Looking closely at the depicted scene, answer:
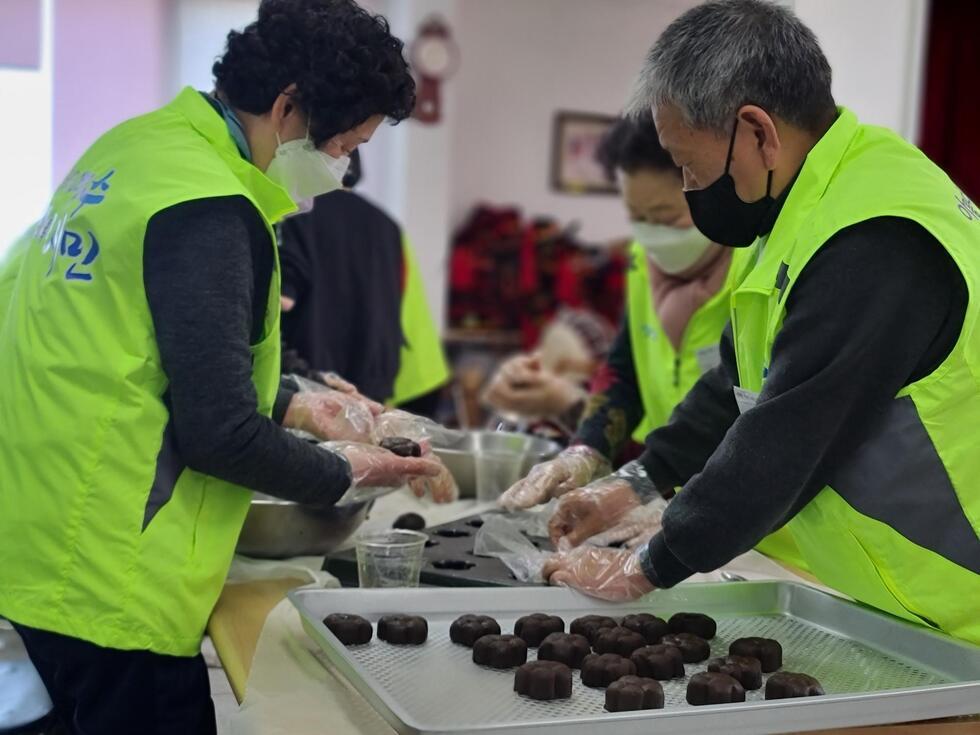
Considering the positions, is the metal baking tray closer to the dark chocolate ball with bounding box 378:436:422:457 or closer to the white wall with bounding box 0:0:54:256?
the dark chocolate ball with bounding box 378:436:422:457

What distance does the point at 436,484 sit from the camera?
6.12 ft

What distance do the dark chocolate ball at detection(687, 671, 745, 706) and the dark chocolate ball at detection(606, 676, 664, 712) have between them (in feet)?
0.13

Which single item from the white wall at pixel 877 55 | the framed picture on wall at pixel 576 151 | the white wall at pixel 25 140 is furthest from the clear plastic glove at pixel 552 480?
the framed picture on wall at pixel 576 151

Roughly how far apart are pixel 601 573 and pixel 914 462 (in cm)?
42

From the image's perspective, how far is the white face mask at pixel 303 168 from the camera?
159 centimetres

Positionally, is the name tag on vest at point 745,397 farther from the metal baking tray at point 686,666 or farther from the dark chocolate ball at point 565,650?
the dark chocolate ball at point 565,650

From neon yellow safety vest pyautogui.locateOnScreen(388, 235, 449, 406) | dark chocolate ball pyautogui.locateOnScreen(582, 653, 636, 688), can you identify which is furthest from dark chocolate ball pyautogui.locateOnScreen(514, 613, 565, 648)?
neon yellow safety vest pyautogui.locateOnScreen(388, 235, 449, 406)

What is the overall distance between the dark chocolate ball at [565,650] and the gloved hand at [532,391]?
1.51 meters

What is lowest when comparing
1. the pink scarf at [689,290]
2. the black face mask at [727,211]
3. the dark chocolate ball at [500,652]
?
the dark chocolate ball at [500,652]

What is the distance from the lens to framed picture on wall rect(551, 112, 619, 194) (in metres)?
7.20

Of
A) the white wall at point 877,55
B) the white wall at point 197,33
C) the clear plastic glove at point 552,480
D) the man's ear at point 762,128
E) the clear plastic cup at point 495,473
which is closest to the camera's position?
the man's ear at point 762,128

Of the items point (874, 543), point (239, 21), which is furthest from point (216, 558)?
point (239, 21)

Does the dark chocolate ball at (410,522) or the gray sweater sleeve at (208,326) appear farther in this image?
the dark chocolate ball at (410,522)

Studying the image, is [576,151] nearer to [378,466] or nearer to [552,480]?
[552,480]
